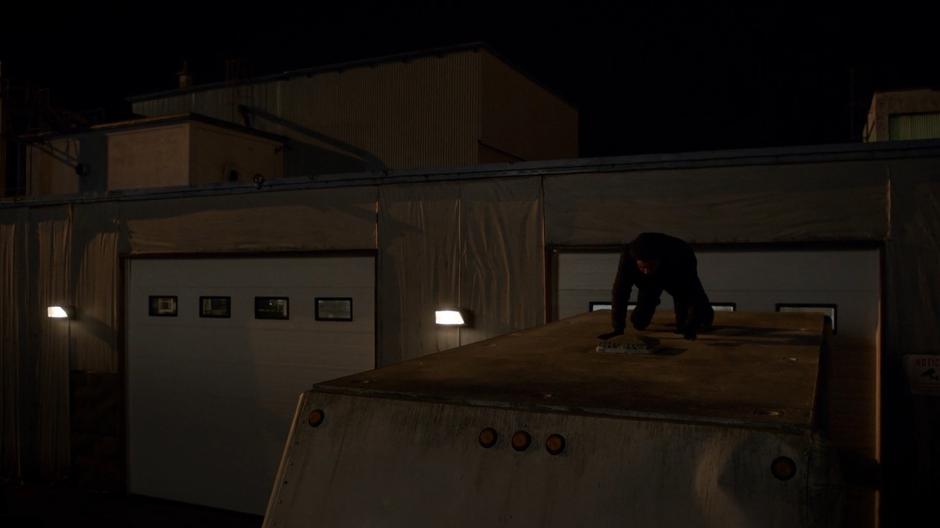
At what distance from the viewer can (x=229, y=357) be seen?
402 inches

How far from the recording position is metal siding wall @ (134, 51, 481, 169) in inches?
736

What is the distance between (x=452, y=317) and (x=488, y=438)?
617cm

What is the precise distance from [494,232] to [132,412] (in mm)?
6652

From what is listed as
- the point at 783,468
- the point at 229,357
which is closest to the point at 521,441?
the point at 783,468

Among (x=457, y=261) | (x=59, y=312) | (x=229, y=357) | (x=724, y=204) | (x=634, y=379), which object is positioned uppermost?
(x=724, y=204)

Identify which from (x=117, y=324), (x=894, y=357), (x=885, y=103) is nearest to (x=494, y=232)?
(x=894, y=357)

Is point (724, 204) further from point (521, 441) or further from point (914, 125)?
point (914, 125)

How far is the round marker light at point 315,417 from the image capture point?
2596mm

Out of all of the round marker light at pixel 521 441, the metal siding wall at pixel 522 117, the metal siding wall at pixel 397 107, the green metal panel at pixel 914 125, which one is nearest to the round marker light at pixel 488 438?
the round marker light at pixel 521 441

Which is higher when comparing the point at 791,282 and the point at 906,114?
the point at 906,114

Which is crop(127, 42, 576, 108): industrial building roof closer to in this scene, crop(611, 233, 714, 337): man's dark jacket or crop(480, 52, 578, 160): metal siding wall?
crop(480, 52, 578, 160): metal siding wall

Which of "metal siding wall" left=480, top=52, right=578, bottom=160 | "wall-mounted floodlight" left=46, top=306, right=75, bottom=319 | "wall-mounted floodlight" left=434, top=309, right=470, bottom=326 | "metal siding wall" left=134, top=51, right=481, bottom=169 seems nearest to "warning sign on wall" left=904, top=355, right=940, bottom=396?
"wall-mounted floodlight" left=434, top=309, right=470, bottom=326

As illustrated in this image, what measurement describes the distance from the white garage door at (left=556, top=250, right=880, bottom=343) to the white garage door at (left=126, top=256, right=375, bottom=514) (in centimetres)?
366

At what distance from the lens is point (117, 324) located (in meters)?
10.8
